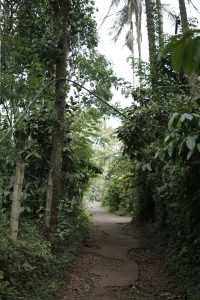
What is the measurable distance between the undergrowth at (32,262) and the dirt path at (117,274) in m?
0.24

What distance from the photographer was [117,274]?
6.48 meters

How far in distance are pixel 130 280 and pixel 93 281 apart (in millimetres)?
596

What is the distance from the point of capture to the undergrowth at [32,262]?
4.41 m

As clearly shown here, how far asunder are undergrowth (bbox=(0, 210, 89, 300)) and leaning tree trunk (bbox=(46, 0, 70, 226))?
43cm

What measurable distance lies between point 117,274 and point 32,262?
1.75 m

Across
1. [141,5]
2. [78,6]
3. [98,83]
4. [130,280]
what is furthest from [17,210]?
[141,5]

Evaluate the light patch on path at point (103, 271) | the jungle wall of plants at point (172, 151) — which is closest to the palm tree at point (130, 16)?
the jungle wall of plants at point (172, 151)

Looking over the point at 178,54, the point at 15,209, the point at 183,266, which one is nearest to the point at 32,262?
the point at 15,209

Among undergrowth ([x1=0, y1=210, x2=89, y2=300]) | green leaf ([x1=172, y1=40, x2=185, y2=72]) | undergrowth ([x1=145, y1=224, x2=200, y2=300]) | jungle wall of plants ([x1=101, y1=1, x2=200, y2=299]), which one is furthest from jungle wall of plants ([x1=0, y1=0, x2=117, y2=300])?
green leaf ([x1=172, y1=40, x2=185, y2=72])

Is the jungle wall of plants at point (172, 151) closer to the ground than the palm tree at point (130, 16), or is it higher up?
closer to the ground

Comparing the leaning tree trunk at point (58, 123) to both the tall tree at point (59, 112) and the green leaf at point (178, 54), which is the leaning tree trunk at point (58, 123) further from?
the green leaf at point (178, 54)

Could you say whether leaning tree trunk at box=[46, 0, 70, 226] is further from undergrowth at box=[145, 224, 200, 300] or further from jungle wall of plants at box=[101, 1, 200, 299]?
undergrowth at box=[145, 224, 200, 300]

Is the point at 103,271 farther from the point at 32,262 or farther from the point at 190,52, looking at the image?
the point at 190,52

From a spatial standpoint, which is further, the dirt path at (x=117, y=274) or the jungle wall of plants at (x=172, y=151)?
the dirt path at (x=117, y=274)
